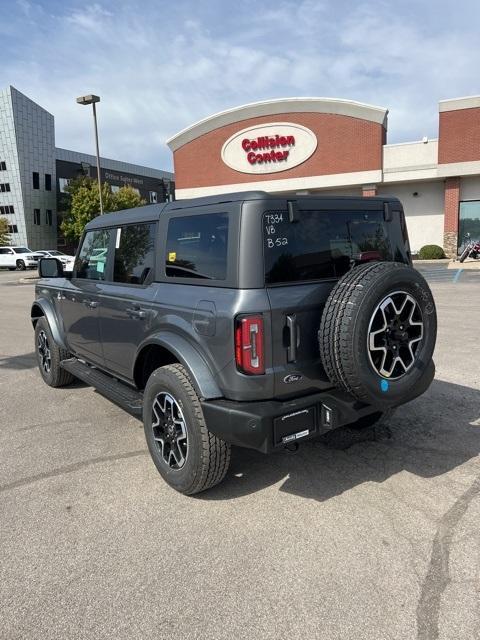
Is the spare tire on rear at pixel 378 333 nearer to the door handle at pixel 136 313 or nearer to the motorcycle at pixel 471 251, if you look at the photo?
the door handle at pixel 136 313

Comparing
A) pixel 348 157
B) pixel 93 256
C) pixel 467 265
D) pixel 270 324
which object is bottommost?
pixel 467 265

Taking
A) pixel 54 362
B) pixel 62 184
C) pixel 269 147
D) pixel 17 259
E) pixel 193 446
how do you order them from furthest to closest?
1. pixel 62 184
2. pixel 17 259
3. pixel 269 147
4. pixel 54 362
5. pixel 193 446

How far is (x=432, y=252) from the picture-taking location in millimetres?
25219

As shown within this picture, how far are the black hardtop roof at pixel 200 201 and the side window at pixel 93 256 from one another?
0.33 ft

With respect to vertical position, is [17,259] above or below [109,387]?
above

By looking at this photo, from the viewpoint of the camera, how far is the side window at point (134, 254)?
3771mm

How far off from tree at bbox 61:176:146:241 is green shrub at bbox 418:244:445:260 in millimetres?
29945

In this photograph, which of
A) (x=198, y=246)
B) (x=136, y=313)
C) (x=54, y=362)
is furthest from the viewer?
(x=54, y=362)

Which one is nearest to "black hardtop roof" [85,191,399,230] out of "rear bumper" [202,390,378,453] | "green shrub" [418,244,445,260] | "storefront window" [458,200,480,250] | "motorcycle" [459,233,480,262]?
"rear bumper" [202,390,378,453]

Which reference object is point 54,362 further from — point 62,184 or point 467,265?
point 62,184

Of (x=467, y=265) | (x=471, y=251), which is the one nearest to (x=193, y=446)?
(x=467, y=265)

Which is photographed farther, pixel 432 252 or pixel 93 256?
pixel 432 252

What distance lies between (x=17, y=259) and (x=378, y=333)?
122 ft

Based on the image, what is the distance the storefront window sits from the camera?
83.8 feet
